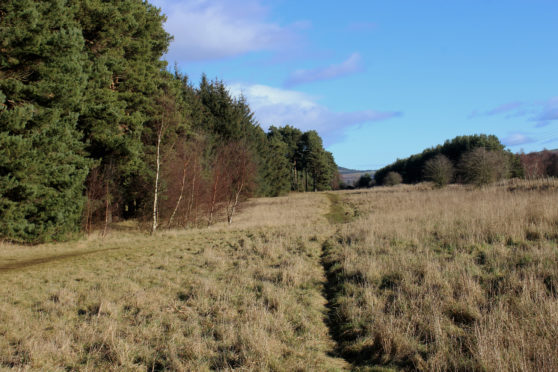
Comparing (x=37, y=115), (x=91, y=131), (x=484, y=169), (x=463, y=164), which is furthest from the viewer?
(x=463, y=164)

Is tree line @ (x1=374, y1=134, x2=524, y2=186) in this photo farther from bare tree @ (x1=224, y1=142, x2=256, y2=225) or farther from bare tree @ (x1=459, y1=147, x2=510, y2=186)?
bare tree @ (x1=224, y1=142, x2=256, y2=225)

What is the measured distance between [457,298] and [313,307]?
8.47 feet

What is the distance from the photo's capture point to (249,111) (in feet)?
167

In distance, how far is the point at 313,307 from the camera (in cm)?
639

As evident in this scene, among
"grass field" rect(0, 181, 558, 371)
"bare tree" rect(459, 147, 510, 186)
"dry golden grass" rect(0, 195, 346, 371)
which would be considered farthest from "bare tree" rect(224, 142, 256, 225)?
"bare tree" rect(459, 147, 510, 186)

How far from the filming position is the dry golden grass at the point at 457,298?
397 cm

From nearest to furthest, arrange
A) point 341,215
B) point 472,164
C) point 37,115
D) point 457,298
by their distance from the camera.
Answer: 1. point 457,298
2. point 37,115
3. point 341,215
4. point 472,164

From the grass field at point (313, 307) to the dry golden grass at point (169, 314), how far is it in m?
0.03

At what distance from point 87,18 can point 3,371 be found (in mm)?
20333

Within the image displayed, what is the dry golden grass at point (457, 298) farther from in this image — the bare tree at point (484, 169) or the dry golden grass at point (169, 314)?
the bare tree at point (484, 169)

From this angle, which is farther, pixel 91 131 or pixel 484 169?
pixel 484 169

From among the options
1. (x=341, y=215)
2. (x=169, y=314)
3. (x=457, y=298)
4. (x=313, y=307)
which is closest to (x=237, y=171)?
(x=341, y=215)

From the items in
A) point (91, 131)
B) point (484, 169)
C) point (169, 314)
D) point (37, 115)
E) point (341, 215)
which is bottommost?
point (169, 314)

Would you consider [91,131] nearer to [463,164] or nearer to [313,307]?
[313,307]
